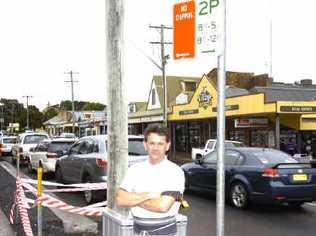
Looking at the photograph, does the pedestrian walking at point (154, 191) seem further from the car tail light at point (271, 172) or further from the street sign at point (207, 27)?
the car tail light at point (271, 172)

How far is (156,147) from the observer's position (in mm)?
3869

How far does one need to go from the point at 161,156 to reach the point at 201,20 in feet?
4.03

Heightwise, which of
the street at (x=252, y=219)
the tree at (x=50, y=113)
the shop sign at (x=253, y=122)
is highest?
the tree at (x=50, y=113)

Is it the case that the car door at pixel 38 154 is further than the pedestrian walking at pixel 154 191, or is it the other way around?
the car door at pixel 38 154

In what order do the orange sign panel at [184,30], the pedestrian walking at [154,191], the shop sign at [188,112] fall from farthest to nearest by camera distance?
the shop sign at [188,112] < the orange sign panel at [184,30] < the pedestrian walking at [154,191]

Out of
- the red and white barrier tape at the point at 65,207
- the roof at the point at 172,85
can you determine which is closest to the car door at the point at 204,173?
the red and white barrier tape at the point at 65,207

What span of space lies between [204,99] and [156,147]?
36074mm

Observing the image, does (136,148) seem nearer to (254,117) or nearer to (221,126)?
(221,126)

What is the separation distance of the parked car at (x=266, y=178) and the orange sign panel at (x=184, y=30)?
25.8 ft

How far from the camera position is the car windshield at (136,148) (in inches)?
511

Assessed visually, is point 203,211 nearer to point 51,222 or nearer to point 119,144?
point 51,222

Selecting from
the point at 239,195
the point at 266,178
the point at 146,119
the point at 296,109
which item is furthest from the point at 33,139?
the point at 146,119

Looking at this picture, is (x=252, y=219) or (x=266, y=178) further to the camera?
(x=266, y=178)

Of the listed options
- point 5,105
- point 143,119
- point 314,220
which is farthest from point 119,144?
point 5,105
